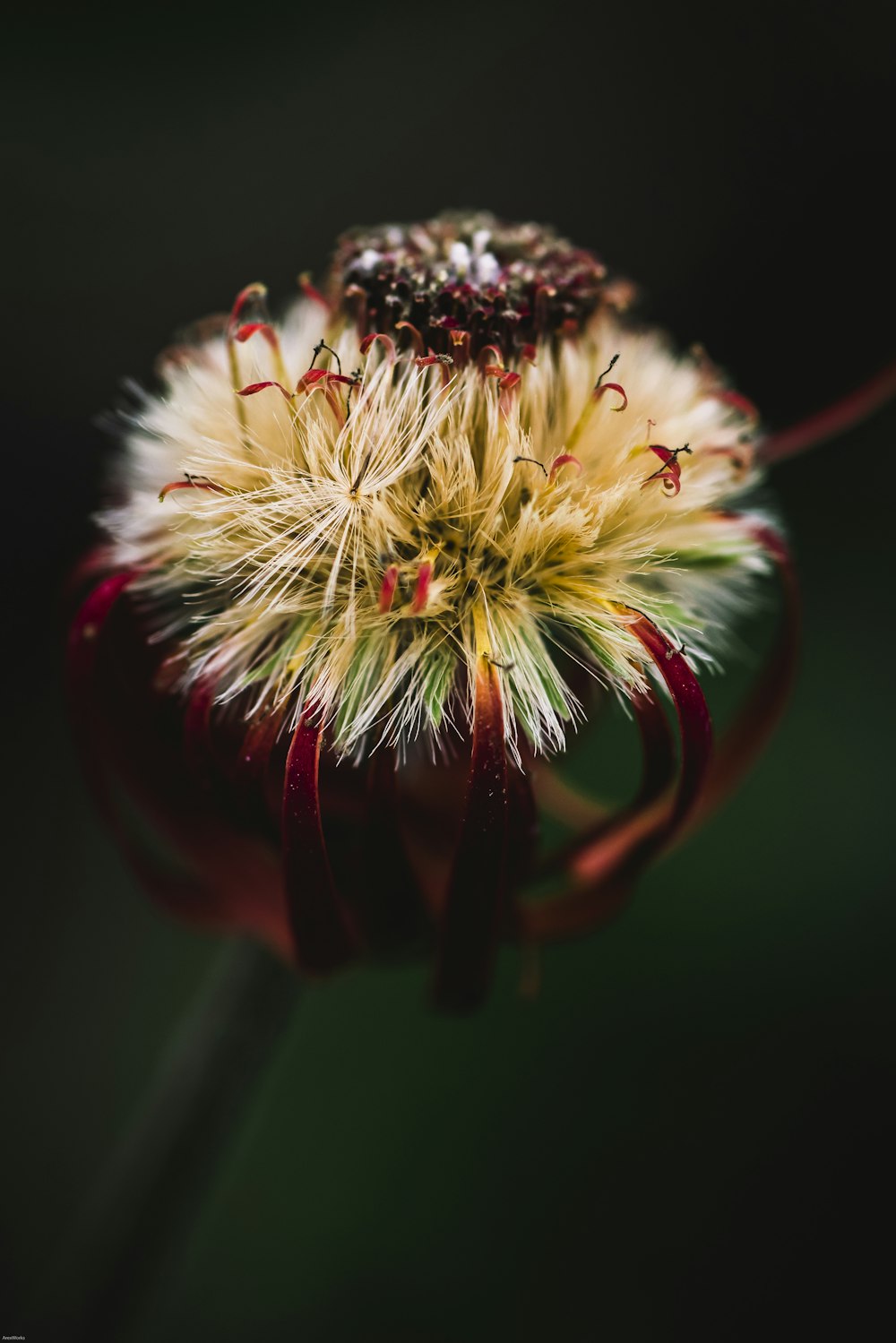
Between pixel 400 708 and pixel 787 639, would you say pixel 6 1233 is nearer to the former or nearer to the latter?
pixel 400 708

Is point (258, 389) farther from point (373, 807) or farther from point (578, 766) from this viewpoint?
point (578, 766)

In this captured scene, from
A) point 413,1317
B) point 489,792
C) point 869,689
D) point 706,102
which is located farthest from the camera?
point 706,102

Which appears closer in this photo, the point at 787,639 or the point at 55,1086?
the point at 787,639

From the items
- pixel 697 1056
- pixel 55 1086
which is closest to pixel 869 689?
pixel 697 1056

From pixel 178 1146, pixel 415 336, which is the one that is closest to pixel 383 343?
pixel 415 336

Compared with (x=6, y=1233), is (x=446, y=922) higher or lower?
higher

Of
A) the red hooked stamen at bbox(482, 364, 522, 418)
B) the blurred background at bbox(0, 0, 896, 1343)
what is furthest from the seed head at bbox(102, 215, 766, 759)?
the blurred background at bbox(0, 0, 896, 1343)
